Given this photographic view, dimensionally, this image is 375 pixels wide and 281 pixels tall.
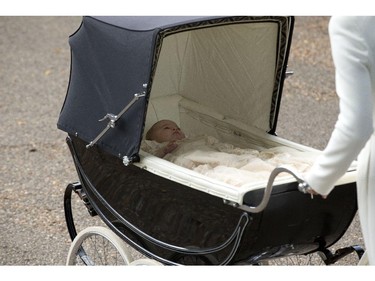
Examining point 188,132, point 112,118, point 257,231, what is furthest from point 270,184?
point 188,132

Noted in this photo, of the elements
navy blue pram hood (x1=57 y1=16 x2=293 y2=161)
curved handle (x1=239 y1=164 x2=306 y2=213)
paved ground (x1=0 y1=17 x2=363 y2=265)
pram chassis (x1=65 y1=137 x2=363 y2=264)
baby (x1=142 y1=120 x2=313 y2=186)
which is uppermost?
navy blue pram hood (x1=57 y1=16 x2=293 y2=161)

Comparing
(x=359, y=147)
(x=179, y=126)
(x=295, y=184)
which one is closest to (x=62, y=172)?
(x=179, y=126)

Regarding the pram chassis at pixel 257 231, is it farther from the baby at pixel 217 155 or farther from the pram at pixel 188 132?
the baby at pixel 217 155

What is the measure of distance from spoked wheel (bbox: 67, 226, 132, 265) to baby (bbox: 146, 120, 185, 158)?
1.44 ft

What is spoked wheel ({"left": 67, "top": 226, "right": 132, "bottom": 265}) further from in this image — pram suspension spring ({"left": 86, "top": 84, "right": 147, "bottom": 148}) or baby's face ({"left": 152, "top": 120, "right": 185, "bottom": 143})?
baby's face ({"left": 152, "top": 120, "right": 185, "bottom": 143})

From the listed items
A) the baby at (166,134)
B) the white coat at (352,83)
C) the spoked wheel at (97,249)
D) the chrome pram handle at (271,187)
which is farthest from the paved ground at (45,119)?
the white coat at (352,83)

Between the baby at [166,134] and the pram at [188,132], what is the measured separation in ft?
0.52

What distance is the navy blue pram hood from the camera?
10.7ft

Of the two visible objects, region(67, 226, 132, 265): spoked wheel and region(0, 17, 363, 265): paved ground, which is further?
region(0, 17, 363, 265): paved ground

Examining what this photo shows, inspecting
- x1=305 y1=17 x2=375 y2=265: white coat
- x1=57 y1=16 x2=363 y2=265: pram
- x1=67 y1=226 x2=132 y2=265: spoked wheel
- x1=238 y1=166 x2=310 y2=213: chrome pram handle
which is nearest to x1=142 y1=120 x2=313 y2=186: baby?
x1=57 y1=16 x2=363 y2=265: pram

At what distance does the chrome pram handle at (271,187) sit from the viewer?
275 cm

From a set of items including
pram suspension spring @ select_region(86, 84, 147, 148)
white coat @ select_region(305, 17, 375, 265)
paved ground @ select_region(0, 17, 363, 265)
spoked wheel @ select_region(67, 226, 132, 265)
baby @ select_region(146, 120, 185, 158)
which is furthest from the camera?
paved ground @ select_region(0, 17, 363, 265)

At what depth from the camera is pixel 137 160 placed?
3.29 meters

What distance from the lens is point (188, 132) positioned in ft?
13.5
